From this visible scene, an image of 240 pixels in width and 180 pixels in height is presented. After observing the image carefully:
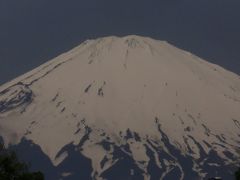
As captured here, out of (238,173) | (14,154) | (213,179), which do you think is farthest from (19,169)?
(213,179)

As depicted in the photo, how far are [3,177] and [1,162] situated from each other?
4.92ft

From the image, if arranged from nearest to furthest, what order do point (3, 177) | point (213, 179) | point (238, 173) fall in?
point (3, 177) → point (238, 173) → point (213, 179)

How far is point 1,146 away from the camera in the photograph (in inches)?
2191

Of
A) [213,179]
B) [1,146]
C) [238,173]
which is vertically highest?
[213,179]

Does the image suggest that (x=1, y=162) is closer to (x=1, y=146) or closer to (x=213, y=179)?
(x=1, y=146)

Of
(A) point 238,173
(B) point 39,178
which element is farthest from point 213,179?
(B) point 39,178

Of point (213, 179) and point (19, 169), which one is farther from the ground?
point (213, 179)

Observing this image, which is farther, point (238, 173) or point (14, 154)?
point (238, 173)

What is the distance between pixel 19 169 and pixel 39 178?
1553 millimetres

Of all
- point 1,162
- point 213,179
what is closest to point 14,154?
point 1,162

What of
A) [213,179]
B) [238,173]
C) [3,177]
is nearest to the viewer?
[3,177]

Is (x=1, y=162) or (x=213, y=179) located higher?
(x=213, y=179)

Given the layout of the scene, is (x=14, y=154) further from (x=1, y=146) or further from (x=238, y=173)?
(x=238, y=173)

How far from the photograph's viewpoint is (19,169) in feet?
180
